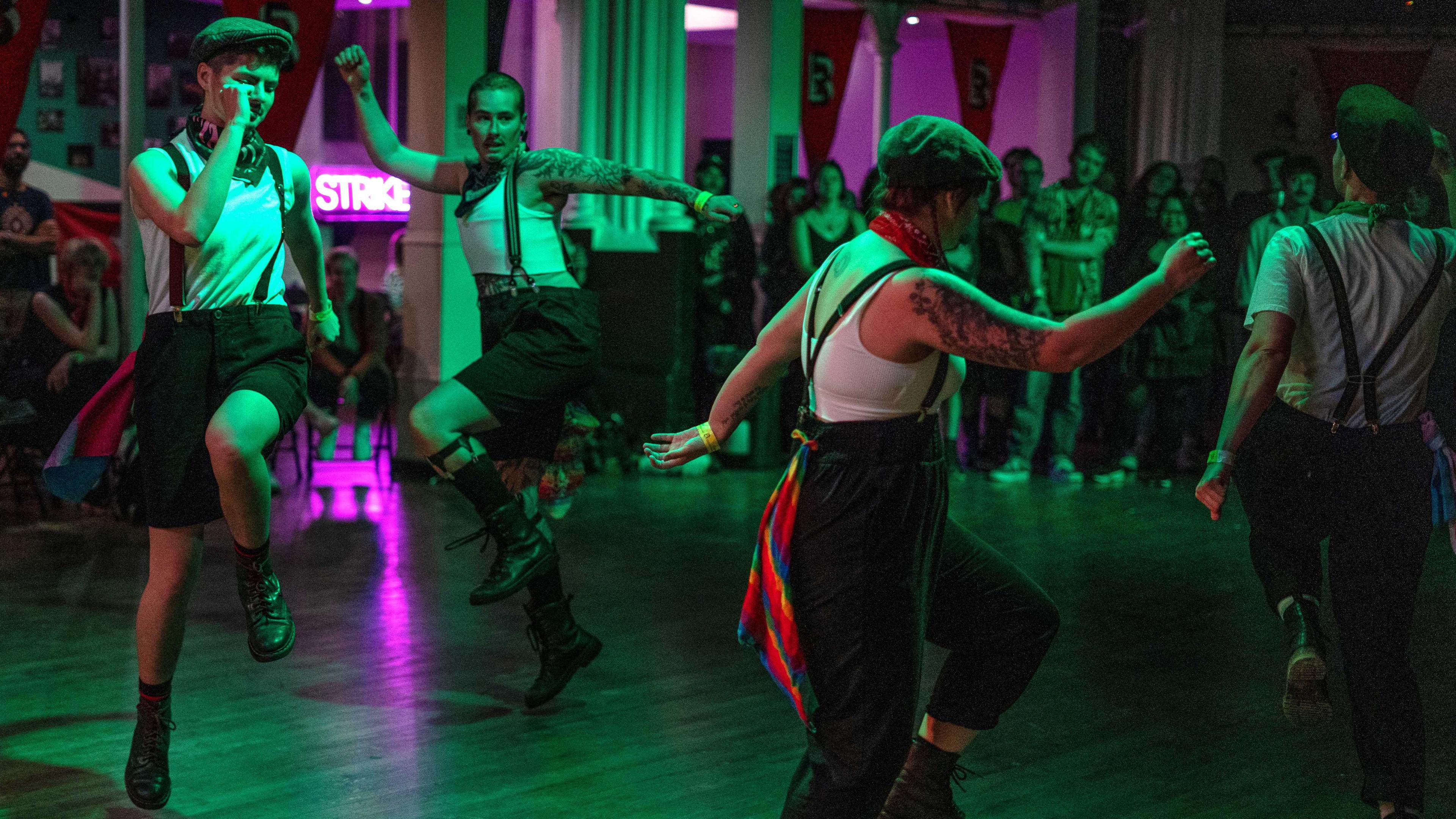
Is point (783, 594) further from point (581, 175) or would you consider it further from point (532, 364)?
point (581, 175)

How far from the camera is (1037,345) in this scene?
234 cm

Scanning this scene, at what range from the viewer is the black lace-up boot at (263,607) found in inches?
133

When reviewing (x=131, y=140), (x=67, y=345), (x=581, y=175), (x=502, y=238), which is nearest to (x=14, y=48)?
(x=131, y=140)

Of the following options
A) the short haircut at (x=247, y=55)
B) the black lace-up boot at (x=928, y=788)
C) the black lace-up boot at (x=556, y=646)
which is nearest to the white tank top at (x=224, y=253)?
the short haircut at (x=247, y=55)

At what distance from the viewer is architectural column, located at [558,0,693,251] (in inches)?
361

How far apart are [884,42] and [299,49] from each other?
234 inches

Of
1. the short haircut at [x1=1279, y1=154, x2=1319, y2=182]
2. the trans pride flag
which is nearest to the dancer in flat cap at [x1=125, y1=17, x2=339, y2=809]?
the trans pride flag

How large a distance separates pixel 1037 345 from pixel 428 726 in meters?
2.23

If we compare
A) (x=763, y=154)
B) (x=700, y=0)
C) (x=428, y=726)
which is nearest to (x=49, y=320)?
(x=428, y=726)

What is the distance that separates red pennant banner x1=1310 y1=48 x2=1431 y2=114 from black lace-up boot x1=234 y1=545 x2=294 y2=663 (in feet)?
37.5

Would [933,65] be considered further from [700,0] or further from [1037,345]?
[1037,345]

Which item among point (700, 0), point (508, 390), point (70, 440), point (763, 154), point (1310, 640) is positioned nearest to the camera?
point (1310, 640)

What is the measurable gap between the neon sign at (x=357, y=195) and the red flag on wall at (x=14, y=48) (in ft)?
20.3

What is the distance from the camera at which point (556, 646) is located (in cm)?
421
